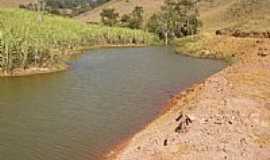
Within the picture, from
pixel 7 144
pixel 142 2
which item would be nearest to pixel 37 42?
pixel 7 144

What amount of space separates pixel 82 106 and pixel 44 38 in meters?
33.1

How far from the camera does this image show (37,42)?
180ft

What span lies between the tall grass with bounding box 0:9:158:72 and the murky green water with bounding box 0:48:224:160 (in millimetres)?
3072

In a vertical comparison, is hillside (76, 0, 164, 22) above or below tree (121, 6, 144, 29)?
above

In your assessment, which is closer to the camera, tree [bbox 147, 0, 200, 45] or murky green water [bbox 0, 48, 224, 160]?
murky green water [bbox 0, 48, 224, 160]

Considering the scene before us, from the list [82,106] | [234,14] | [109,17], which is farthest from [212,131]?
[109,17]

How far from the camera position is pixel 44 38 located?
6675 cm

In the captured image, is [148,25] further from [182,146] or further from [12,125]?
[182,146]

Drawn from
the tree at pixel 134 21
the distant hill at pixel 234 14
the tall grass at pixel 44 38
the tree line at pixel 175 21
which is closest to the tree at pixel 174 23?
the tree line at pixel 175 21

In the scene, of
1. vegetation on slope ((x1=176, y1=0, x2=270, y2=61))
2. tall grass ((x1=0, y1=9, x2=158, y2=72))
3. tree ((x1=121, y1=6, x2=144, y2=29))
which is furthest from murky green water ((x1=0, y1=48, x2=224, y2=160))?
tree ((x1=121, y1=6, x2=144, y2=29))

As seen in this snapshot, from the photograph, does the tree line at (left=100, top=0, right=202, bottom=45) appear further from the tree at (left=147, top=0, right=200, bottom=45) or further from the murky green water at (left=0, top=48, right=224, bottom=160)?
Answer: the murky green water at (left=0, top=48, right=224, bottom=160)

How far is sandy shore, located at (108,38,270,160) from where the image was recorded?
21594 mm

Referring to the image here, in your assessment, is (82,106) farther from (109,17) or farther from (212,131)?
(109,17)

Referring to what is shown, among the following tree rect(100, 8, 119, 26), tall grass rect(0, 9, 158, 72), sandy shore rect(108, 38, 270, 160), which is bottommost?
sandy shore rect(108, 38, 270, 160)
